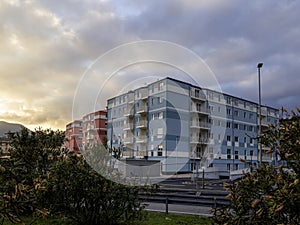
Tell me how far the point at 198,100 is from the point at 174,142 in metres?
2.17

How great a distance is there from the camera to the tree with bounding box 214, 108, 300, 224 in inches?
123

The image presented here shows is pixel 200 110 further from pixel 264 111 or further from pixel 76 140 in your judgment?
pixel 264 111

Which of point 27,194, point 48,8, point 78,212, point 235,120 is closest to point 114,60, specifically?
point 48,8

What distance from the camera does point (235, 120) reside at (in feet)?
157

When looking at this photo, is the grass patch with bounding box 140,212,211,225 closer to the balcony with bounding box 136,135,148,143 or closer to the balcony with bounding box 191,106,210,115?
the balcony with bounding box 191,106,210,115

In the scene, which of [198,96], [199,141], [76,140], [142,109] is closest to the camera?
[76,140]

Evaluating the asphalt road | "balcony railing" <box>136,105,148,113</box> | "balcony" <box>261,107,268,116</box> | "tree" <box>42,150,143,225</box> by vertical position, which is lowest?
the asphalt road

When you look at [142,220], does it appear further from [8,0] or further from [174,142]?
[8,0]

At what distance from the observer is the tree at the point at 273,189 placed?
3.12 metres

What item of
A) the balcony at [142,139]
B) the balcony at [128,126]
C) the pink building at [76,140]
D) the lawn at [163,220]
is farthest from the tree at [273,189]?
the balcony at [142,139]

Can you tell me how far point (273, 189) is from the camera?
137 inches

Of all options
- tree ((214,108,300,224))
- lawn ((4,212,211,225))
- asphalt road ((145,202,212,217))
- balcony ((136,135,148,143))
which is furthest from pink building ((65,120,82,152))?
tree ((214,108,300,224))

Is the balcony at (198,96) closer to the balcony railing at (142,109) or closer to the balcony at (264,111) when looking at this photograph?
the balcony railing at (142,109)

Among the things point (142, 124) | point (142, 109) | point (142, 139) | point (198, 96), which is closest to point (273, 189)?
point (198, 96)
